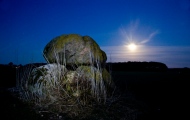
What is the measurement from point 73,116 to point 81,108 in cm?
44

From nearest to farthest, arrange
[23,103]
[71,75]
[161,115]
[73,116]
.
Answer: [73,116]
[161,115]
[23,103]
[71,75]

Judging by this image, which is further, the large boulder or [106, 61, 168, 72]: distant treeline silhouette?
[106, 61, 168, 72]: distant treeline silhouette

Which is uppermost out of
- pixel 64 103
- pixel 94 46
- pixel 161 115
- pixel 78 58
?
pixel 94 46

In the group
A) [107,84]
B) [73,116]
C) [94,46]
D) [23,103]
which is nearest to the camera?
[73,116]

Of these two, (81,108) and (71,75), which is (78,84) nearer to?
(71,75)

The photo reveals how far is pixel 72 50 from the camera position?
833cm

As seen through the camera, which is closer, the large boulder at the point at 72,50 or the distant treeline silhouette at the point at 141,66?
the large boulder at the point at 72,50

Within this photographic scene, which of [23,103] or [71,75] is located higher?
[71,75]

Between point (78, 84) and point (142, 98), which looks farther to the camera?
point (142, 98)

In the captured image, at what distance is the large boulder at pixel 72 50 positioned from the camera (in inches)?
324

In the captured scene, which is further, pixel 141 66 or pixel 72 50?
pixel 141 66

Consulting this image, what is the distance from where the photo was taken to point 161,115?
606 cm

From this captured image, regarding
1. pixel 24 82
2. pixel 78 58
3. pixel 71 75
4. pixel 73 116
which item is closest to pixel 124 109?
pixel 73 116

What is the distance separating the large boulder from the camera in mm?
8234
